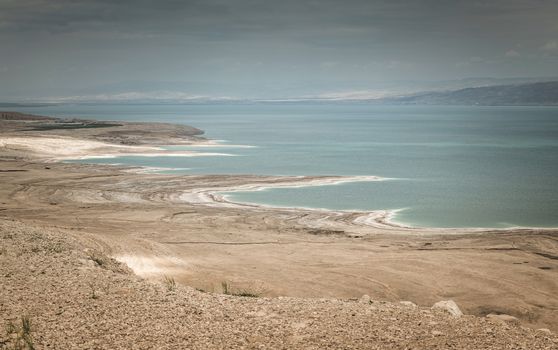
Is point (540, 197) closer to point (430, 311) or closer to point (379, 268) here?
point (379, 268)

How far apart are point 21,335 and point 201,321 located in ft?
9.26

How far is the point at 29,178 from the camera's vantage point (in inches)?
1532

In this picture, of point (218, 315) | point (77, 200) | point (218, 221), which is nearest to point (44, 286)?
point (218, 315)

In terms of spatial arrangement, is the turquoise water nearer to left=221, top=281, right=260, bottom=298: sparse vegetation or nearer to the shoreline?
the shoreline

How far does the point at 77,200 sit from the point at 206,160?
816 inches

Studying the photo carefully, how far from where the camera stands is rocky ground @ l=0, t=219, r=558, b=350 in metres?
9.34

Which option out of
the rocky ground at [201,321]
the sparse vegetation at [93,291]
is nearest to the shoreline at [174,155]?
the rocky ground at [201,321]

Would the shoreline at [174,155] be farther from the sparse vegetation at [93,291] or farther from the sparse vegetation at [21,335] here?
the sparse vegetation at [21,335]

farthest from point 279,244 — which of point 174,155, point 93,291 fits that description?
point 174,155

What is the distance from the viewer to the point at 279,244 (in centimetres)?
2292

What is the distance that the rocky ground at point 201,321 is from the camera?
9.34 metres

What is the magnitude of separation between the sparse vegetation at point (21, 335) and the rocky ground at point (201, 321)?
19 mm

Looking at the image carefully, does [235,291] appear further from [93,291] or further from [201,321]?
[201,321]

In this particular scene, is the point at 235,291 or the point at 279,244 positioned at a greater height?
the point at 235,291
